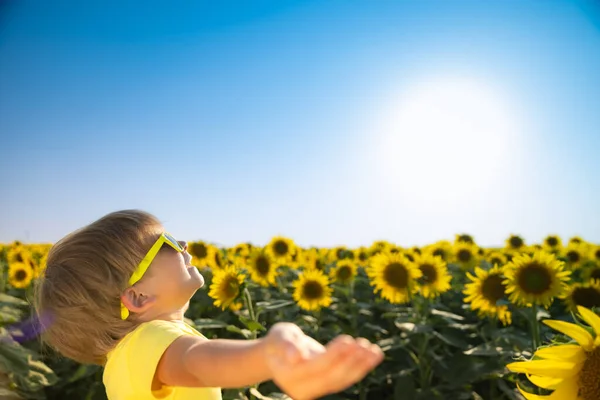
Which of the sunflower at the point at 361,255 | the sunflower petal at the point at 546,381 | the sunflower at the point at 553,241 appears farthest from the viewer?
the sunflower at the point at 553,241

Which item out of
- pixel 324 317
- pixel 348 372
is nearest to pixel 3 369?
pixel 324 317

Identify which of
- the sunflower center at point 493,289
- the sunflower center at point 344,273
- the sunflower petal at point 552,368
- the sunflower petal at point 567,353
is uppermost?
the sunflower petal at point 567,353

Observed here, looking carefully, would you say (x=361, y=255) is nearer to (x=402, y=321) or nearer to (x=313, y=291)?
(x=313, y=291)

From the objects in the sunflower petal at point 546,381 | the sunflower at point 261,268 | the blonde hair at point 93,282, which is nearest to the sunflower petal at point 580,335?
the sunflower petal at point 546,381

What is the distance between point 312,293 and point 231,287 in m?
1.64

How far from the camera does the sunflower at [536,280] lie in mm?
4785

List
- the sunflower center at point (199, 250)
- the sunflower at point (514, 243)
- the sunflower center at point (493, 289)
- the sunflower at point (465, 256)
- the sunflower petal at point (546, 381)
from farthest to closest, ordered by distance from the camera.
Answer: the sunflower at point (514, 243) → the sunflower at point (465, 256) → the sunflower center at point (199, 250) → the sunflower center at point (493, 289) → the sunflower petal at point (546, 381)

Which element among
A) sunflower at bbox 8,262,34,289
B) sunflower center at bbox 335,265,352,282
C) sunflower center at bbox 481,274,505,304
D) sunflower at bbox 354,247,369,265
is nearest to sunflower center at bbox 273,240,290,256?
sunflower at bbox 354,247,369,265

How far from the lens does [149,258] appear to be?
228 centimetres

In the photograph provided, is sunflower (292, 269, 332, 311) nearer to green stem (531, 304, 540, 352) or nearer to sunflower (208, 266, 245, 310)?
sunflower (208, 266, 245, 310)

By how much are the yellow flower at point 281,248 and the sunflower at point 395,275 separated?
94.1 inches

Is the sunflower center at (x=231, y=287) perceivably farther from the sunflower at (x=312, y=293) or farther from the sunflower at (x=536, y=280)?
the sunflower at (x=536, y=280)

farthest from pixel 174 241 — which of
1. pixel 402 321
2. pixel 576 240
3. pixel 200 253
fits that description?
pixel 576 240

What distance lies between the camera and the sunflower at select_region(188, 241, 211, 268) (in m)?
8.38
